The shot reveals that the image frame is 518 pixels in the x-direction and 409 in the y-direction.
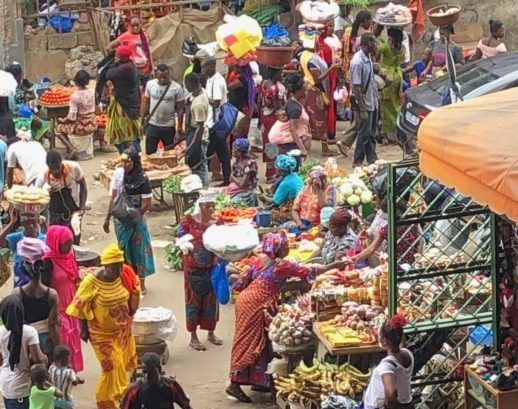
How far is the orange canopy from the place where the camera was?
7758mm

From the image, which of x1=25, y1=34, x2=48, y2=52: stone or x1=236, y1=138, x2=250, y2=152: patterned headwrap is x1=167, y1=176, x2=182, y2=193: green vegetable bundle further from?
x1=25, y1=34, x2=48, y2=52: stone

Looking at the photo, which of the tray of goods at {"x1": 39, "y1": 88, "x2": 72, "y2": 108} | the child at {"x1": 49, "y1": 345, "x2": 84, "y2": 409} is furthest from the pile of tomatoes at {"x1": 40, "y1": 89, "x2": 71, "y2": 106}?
the child at {"x1": 49, "y1": 345, "x2": 84, "y2": 409}

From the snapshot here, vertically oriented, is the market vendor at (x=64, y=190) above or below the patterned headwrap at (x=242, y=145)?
above

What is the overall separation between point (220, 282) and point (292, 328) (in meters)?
1.52

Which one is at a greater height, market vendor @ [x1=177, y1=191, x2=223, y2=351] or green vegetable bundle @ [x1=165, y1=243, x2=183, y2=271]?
market vendor @ [x1=177, y1=191, x2=223, y2=351]

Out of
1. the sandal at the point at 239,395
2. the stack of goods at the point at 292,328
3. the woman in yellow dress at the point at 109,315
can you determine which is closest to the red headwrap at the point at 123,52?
the woman in yellow dress at the point at 109,315

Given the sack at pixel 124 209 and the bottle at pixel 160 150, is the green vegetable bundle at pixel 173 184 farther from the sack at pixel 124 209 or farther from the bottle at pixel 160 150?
the sack at pixel 124 209

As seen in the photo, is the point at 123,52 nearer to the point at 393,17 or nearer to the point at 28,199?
the point at 393,17

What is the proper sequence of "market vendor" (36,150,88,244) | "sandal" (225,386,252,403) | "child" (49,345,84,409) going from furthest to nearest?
"market vendor" (36,150,88,244) < "sandal" (225,386,252,403) < "child" (49,345,84,409)

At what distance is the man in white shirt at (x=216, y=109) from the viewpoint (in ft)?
54.4

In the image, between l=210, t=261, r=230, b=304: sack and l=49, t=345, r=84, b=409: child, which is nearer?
l=49, t=345, r=84, b=409: child

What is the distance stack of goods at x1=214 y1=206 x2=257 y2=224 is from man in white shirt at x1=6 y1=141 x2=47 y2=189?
1.85 m

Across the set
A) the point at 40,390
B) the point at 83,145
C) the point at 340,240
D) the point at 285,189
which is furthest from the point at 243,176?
the point at 40,390

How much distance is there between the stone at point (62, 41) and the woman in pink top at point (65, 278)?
38.8ft
